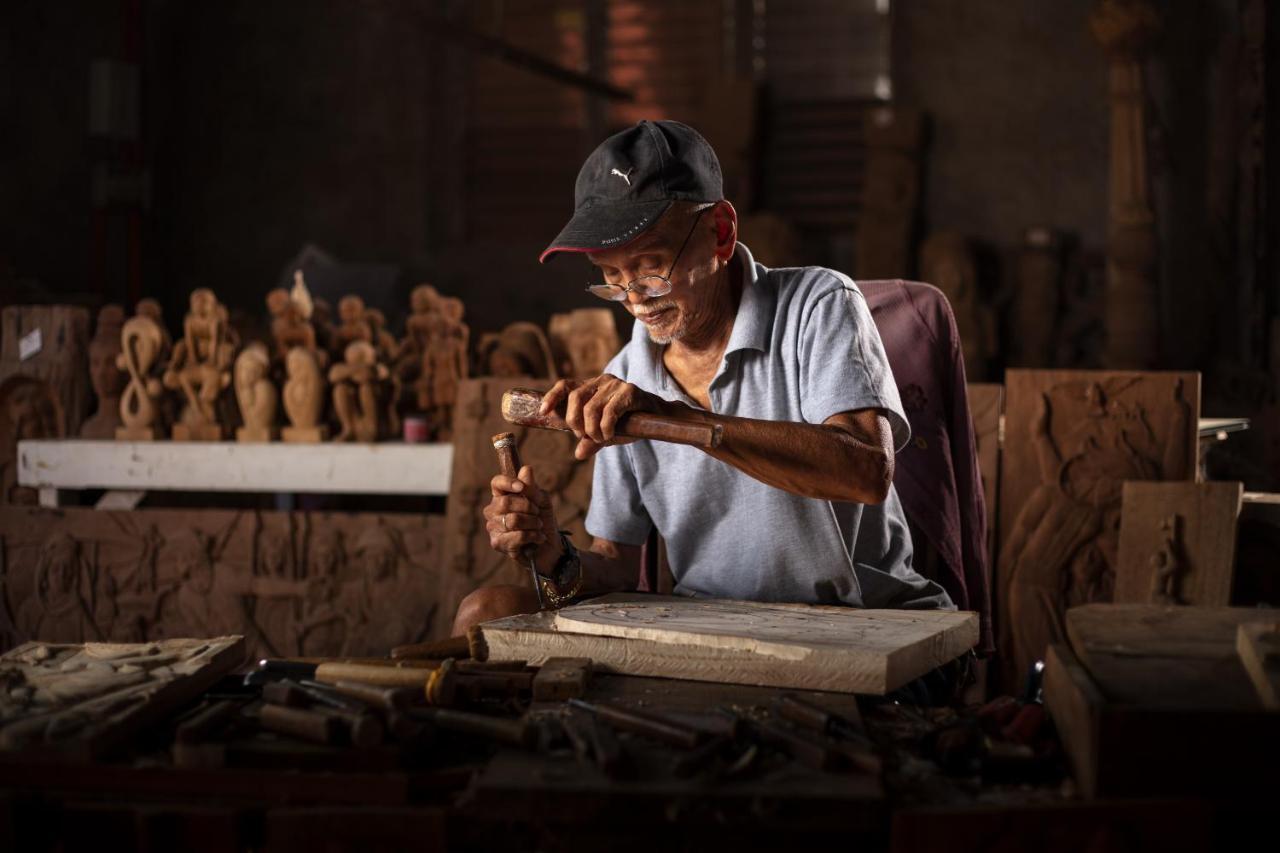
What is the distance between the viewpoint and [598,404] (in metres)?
2.13

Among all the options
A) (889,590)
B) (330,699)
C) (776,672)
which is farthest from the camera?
(889,590)

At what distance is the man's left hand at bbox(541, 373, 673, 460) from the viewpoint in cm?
212

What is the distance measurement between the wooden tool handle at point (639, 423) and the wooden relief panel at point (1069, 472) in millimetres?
2858

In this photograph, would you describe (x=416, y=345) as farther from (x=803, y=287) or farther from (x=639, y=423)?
(x=639, y=423)

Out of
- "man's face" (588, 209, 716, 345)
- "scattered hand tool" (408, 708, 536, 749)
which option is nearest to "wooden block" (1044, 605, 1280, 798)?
"scattered hand tool" (408, 708, 536, 749)

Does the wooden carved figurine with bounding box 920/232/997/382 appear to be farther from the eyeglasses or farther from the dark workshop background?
the eyeglasses

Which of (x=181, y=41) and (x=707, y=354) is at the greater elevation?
(x=181, y=41)

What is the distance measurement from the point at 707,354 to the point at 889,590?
2.07ft

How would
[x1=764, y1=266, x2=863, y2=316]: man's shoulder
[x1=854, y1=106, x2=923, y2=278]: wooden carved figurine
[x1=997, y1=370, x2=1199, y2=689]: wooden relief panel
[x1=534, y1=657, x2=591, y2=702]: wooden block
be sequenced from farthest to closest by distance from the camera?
[x1=854, y1=106, x2=923, y2=278]: wooden carved figurine, [x1=997, y1=370, x2=1199, y2=689]: wooden relief panel, [x1=764, y1=266, x2=863, y2=316]: man's shoulder, [x1=534, y1=657, x2=591, y2=702]: wooden block

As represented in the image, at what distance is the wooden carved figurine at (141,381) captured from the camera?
5.62 metres

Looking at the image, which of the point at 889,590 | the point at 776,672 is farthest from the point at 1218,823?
the point at 889,590

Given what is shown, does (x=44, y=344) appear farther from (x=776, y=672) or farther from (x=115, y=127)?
(x=776, y=672)

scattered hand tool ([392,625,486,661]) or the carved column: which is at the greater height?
the carved column

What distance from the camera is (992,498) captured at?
4.77 m
